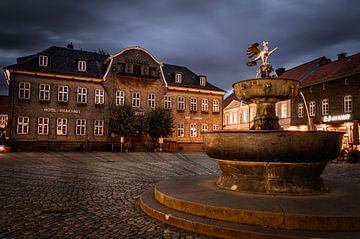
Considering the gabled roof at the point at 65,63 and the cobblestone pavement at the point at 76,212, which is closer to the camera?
the cobblestone pavement at the point at 76,212

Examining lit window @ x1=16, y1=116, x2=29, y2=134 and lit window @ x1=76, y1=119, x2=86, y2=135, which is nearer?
lit window @ x1=16, y1=116, x2=29, y2=134

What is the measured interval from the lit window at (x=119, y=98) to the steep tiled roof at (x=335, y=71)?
71.5 ft

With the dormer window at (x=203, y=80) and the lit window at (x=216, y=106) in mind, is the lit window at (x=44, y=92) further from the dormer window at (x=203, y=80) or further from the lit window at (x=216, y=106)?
the lit window at (x=216, y=106)

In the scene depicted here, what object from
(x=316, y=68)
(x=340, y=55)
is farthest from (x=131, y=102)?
(x=340, y=55)

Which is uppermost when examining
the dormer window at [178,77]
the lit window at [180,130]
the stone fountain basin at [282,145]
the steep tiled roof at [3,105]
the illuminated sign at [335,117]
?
the dormer window at [178,77]

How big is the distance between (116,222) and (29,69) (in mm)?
29585

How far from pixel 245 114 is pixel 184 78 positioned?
14616 millimetres

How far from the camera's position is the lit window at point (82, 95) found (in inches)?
1300

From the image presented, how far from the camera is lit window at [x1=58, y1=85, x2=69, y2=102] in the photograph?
106 feet

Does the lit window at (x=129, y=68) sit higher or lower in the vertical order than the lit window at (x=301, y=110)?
higher

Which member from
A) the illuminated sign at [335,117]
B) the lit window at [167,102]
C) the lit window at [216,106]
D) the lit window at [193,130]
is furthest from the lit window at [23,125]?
the illuminated sign at [335,117]

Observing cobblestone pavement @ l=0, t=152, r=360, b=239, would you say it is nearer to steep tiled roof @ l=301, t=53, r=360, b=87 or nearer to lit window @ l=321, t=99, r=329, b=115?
steep tiled roof @ l=301, t=53, r=360, b=87

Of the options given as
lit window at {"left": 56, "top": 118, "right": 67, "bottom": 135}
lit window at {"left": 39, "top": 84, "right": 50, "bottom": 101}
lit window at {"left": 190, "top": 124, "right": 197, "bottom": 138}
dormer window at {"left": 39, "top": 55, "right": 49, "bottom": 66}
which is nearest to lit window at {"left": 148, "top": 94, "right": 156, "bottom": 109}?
lit window at {"left": 190, "top": 124, "right": 197, "bottom": 138}

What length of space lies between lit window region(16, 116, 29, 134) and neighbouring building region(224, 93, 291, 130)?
2473 cm
